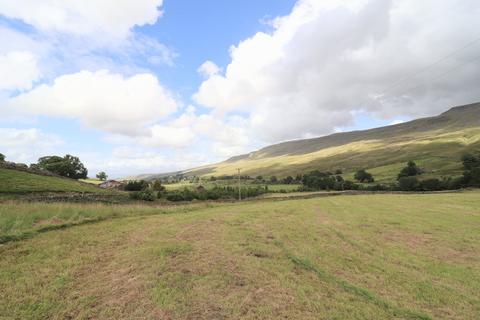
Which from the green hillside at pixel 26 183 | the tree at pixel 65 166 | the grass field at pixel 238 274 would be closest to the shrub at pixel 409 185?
the grass field at pixel 238 274

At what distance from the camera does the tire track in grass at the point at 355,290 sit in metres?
8.67

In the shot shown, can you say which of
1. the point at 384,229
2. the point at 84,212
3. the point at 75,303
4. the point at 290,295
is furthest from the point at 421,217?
the point at 84,212

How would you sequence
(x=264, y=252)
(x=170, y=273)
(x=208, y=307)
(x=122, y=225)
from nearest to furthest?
1. (x=208, y=307)
2. (x=170, y=273)
3. (x=264, y=252)
4. (x=122, y=225)

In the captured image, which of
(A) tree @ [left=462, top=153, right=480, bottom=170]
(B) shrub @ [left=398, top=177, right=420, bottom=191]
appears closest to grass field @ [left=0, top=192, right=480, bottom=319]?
(B) shrub @ [left=398, top=177, right=420, bottom=191]

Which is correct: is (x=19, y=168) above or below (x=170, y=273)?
above

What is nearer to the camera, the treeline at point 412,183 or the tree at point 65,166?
the treeline at point 412,183

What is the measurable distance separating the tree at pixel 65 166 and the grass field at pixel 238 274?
97902mm

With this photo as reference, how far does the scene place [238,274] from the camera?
11.6 m

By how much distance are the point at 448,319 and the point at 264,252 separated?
26.5 feet

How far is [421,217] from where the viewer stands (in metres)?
27.6

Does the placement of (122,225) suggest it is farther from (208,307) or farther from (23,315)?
(208,307)

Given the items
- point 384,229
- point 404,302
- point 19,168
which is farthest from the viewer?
point 19,168

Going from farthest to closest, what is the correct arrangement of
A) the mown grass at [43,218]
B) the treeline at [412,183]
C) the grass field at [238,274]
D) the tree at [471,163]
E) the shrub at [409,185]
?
the tree at [471,163] → the shrub at [409,185] → the treeline at [412,183] → the mown grass at [43,218] → the grass field at [238,274]

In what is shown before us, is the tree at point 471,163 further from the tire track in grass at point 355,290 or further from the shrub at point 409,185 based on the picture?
the tire track in grass at point 355,290
